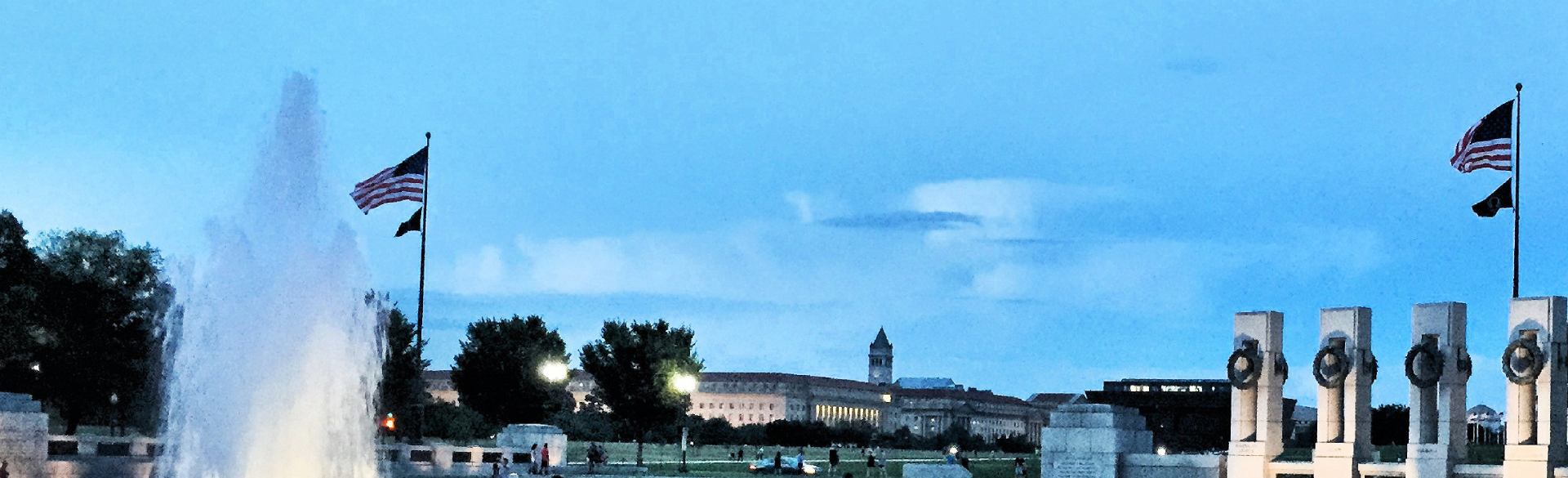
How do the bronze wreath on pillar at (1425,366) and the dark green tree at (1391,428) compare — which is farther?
the dark green tree at (1391,428)

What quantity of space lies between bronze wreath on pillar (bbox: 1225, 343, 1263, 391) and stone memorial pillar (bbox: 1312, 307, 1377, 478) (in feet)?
4.69

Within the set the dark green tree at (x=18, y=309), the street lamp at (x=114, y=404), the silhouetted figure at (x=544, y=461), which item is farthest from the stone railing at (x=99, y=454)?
the street lamp at (x=114, y=404)

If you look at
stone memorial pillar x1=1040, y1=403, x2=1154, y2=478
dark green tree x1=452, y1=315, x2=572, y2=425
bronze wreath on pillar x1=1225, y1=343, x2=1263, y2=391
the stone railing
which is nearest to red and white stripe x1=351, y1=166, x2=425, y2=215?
the stone railing

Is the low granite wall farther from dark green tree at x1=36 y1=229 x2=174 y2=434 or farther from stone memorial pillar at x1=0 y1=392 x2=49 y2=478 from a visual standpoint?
dark green tree at x1=36 y1=229 x2=174 y2=434

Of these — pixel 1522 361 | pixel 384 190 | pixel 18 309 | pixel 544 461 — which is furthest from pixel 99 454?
pixel 1522 361

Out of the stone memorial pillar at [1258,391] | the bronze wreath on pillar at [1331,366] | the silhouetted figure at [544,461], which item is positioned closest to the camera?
the bronze wreath on pillar at [1331,366]

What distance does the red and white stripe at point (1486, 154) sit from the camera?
3791cm

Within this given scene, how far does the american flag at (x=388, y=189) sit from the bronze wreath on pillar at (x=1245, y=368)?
23672mm

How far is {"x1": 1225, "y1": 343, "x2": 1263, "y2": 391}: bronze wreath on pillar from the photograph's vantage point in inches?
1528

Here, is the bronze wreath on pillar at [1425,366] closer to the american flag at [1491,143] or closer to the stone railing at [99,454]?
the american flag at [1491,143]

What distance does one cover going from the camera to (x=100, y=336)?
72.2 meters

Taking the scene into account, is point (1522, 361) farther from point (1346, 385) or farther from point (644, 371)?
point (644, 371)

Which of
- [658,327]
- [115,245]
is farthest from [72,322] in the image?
[658,327]

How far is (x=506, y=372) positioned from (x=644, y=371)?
15008mm
